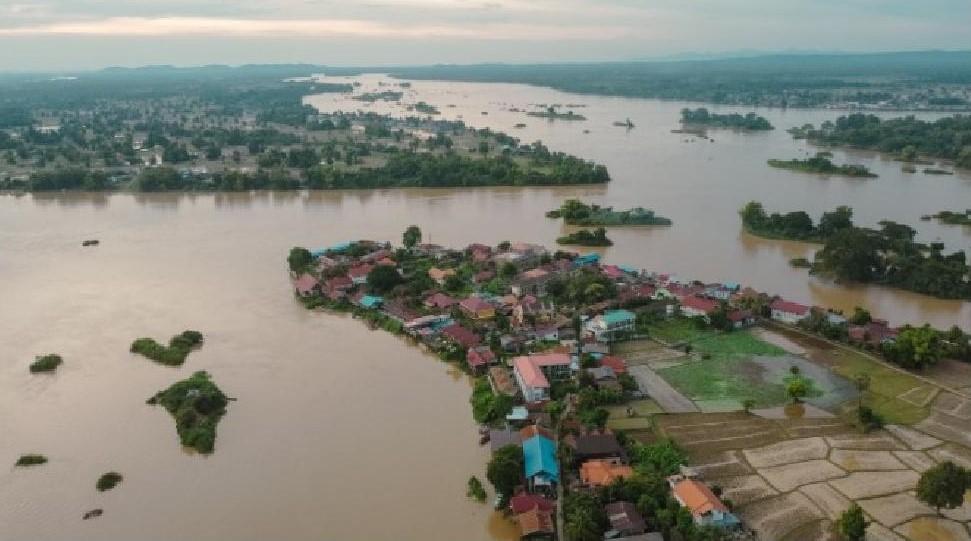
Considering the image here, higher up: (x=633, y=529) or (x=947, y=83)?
(x=947, y=83)

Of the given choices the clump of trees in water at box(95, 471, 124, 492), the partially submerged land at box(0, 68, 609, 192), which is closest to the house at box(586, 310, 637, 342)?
the clump of trees in water at box(95, 471, 124, 492)

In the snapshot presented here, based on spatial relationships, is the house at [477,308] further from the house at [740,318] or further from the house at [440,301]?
the house at [740,318]

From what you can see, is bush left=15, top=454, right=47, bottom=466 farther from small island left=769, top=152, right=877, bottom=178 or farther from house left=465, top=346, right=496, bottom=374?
small island left=769, top=152, right=877, bottom=178

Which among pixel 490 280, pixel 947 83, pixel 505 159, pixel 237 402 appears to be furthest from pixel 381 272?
pixel 947 83

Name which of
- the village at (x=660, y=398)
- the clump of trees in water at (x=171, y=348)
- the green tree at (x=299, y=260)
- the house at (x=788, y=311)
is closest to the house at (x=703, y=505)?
the village at (x=660, y=398)

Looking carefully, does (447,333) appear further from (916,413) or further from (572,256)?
(916,413)
